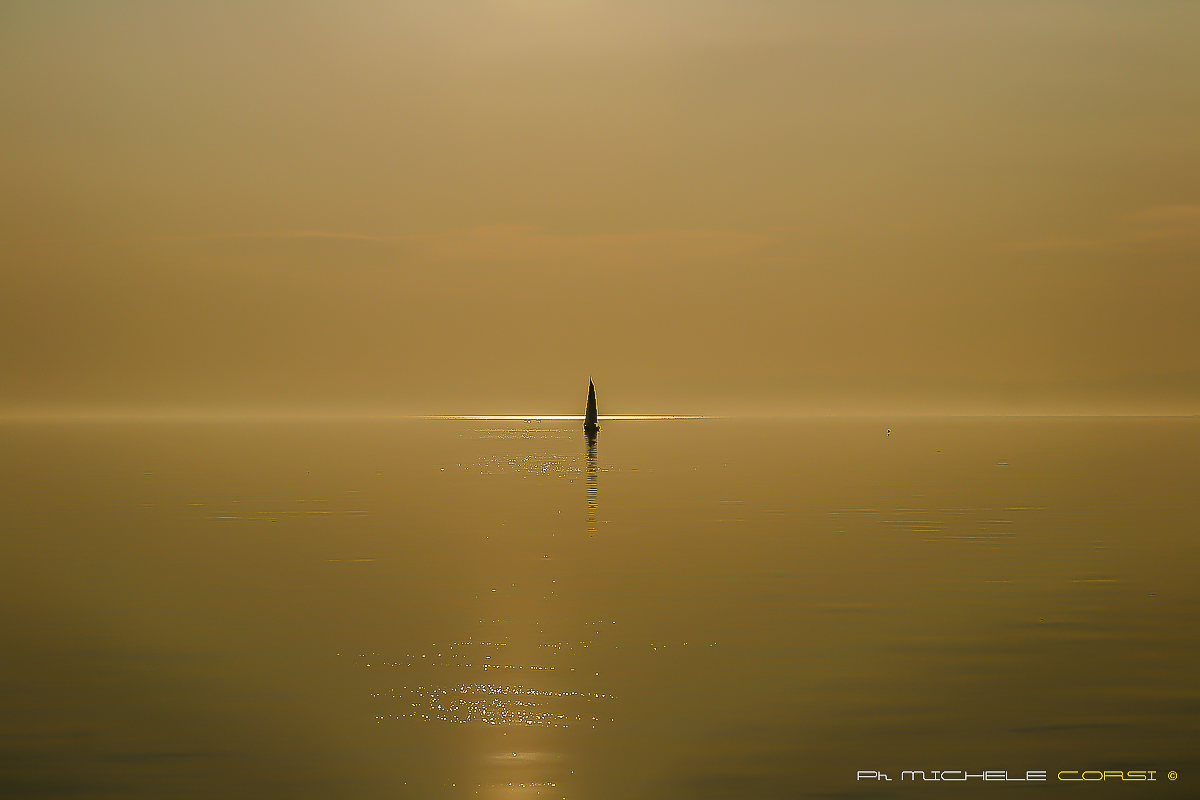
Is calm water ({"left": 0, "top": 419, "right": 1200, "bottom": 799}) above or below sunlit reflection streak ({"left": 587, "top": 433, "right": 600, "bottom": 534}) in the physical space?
below

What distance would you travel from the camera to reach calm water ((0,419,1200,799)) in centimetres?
1628

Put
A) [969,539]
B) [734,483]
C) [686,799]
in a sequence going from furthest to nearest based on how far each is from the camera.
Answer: [734,483] → [969,539] → [686,799]

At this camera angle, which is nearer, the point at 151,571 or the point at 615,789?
the point at 615,789

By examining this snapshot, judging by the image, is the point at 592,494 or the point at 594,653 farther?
the point at 592,494

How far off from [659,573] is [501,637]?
10.6m

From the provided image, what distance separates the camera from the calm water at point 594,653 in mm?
16281

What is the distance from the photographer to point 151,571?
3569 centimetres

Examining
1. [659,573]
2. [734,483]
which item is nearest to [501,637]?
[659,573]

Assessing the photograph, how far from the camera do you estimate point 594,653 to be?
77.1 ft

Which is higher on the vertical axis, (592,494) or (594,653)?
(592,494)

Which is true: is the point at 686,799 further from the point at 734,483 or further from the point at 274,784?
the point at 734,483

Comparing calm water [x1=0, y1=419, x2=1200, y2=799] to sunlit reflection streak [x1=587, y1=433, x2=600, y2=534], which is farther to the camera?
sunlit reflection streak [x1=587, y1=433, x2=600, y2=534]

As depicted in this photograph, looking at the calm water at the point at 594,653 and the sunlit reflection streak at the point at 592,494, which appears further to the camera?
the sunlit reflection streak at the point at 592,494

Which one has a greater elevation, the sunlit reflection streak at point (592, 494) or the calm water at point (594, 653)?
the sunlit reflection streak at point (592, 494)
